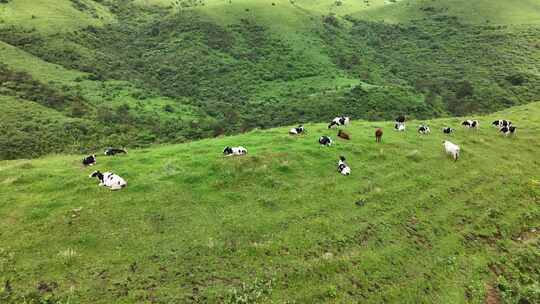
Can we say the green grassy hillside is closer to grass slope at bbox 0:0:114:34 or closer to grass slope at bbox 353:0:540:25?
grass slope at bbox 0:0:114:34

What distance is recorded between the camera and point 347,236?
17.5 metres

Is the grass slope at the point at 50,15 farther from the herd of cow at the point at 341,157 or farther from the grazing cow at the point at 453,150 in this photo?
the grazing cow at the point at 453,150

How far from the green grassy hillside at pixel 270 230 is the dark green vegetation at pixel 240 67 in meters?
54.5

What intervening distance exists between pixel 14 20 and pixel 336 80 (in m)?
110

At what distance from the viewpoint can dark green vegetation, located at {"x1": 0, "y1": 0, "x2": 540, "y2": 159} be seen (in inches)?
3332

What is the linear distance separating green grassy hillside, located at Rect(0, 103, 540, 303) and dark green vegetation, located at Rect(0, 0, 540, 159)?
54.5 meters

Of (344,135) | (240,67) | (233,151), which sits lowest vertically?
(240,67)

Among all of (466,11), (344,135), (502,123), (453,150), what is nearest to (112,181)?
(344,135)

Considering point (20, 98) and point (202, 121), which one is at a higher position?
point (20, 98)

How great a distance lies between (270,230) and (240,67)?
105m

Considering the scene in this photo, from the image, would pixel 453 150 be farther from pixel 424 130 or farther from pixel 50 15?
pixel 50 15

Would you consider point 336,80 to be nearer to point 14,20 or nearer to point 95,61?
point 95,61

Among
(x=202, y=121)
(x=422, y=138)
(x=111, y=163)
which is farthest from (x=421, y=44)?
(x=111, y=163)

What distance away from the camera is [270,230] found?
56.5 ft
